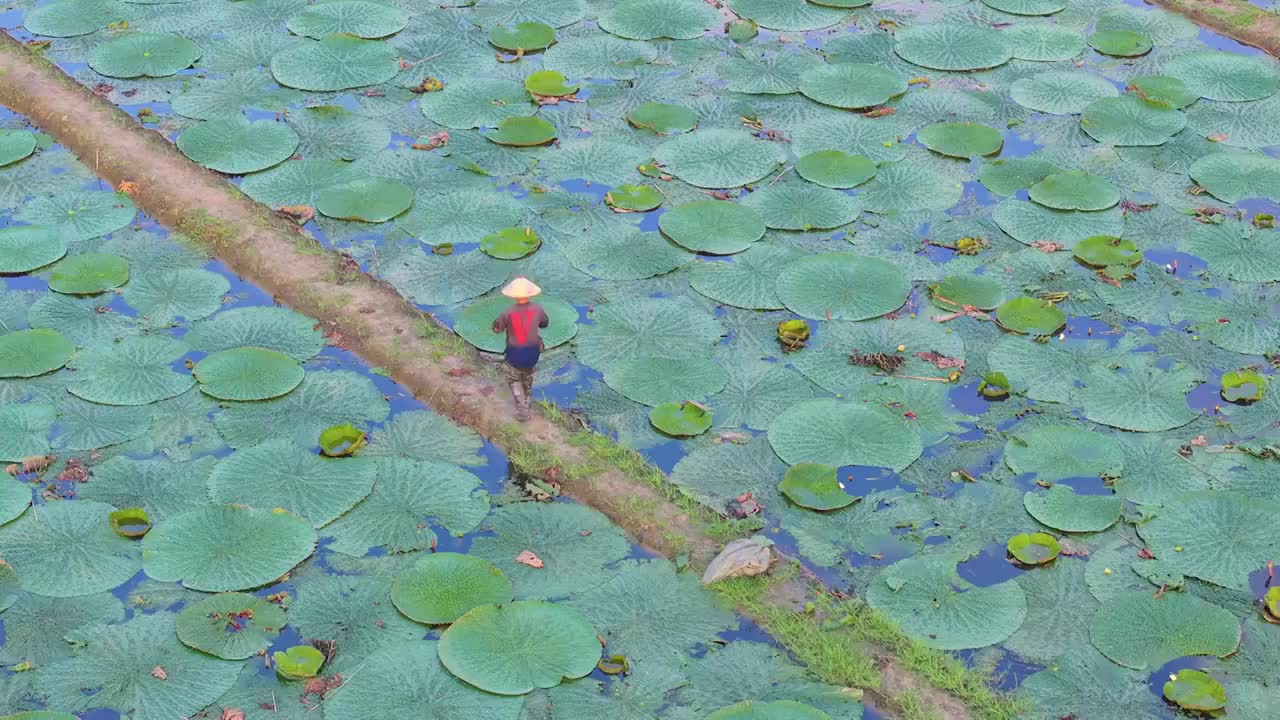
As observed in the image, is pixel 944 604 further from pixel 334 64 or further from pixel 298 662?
pixel 334 64

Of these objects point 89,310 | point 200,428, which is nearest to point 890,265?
point 200,428

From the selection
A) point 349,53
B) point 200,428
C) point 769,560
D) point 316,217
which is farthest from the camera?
point 349,53

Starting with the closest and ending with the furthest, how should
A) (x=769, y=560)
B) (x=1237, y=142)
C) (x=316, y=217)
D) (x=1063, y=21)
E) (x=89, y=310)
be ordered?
(x=769, y=560) → (x=89, y=310) → (x=316, y=217) → (x=1237, y=142) → (x=1063, y=21)

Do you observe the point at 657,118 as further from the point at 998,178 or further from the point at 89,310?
the point at 89,310

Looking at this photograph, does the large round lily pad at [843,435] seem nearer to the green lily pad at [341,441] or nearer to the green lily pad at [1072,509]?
the green lily pad at [1072,509]

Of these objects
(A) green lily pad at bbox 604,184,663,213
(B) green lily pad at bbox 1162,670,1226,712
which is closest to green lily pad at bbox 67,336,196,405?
(A) green lily pad at bbox 604,184,663,213

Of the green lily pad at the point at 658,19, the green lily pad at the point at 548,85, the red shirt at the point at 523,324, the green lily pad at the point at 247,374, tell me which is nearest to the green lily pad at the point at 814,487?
the red shirt at the point at 523,324

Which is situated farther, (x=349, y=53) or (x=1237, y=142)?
(x=349, y=53)
